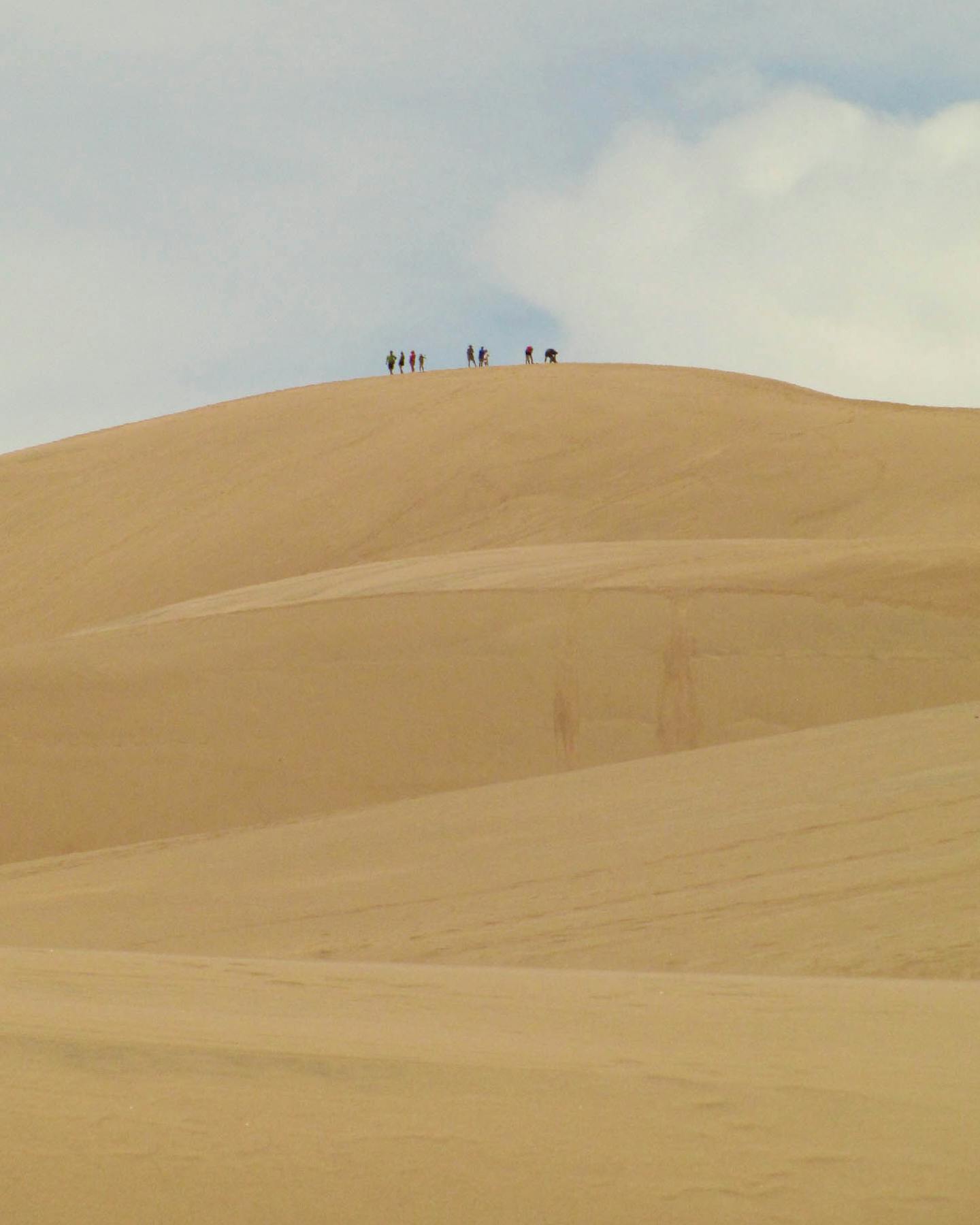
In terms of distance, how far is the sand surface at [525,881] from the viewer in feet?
9.20

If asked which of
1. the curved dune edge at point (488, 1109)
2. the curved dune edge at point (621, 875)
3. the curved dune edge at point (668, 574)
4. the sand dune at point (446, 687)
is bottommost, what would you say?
the curved dune edge at point (488, 1109)

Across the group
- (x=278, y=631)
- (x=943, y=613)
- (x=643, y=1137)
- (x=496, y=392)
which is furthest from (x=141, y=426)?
(x=643, y=1137)

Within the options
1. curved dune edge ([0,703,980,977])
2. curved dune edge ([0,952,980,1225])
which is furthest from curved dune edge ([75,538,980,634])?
curved dune edge ([0,952,980,1225])

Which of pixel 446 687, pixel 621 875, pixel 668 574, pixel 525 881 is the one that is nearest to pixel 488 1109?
pixel 621 875

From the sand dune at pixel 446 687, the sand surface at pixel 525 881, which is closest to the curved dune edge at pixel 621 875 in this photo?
the sand surface at pixel 525 881

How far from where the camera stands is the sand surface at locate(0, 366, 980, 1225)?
9.20 feet

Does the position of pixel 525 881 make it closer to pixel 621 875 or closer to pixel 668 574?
pixel 621 875

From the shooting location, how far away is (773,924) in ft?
20.9

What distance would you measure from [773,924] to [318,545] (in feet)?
60.4

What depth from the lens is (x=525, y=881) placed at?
299 inches

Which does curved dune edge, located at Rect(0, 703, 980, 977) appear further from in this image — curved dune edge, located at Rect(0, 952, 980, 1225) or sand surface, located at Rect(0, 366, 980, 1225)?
curved dune edge, located at Rect(0, 952, 980, 1225)

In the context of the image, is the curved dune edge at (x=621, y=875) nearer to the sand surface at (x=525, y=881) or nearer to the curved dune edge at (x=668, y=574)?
the sand surface at (x=525, y=881)

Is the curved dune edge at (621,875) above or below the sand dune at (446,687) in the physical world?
below

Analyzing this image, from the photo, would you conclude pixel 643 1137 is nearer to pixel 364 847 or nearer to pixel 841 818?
pixel 841 818
